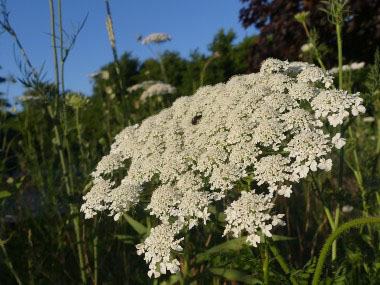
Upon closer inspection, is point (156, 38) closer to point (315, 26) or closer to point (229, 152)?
point (315, 26)

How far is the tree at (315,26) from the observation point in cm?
986

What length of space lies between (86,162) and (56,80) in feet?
5.09

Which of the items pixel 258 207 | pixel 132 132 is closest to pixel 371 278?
pixel 258 207

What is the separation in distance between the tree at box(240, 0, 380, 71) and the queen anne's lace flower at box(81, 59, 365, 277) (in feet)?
24.4

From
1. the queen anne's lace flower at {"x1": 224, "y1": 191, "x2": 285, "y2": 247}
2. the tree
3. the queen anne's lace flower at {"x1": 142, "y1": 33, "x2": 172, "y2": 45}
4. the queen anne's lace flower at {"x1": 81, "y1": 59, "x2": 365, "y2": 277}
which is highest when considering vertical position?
the queen anne's lace flower at {"x1": 142, "y1": 33, "x2": 172, "y2": 45}

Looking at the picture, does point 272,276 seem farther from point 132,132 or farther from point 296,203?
point 296,203

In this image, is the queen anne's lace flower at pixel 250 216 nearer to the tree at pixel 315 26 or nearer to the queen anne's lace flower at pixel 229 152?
the queen anne's lace flower at pixel 229 152

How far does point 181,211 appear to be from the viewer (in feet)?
6.81

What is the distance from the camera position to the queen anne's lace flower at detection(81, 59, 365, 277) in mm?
2041

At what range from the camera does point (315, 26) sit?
31.8 ft

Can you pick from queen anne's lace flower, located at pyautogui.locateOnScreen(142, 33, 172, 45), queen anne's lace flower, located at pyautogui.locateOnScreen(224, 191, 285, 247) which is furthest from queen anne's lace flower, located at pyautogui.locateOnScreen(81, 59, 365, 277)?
queen anne's lace flower, located at pyautogui.locateOnScreen(142, 33, 172, 45)

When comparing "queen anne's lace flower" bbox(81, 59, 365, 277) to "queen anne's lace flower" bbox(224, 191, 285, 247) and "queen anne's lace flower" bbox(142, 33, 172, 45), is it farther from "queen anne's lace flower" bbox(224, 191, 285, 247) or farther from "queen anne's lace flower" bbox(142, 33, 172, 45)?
"queen anne's lace flower" bbox(142, 33, 172, 45)

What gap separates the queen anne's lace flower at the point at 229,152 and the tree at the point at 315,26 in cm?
744

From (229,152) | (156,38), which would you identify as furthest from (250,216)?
(156,38)
